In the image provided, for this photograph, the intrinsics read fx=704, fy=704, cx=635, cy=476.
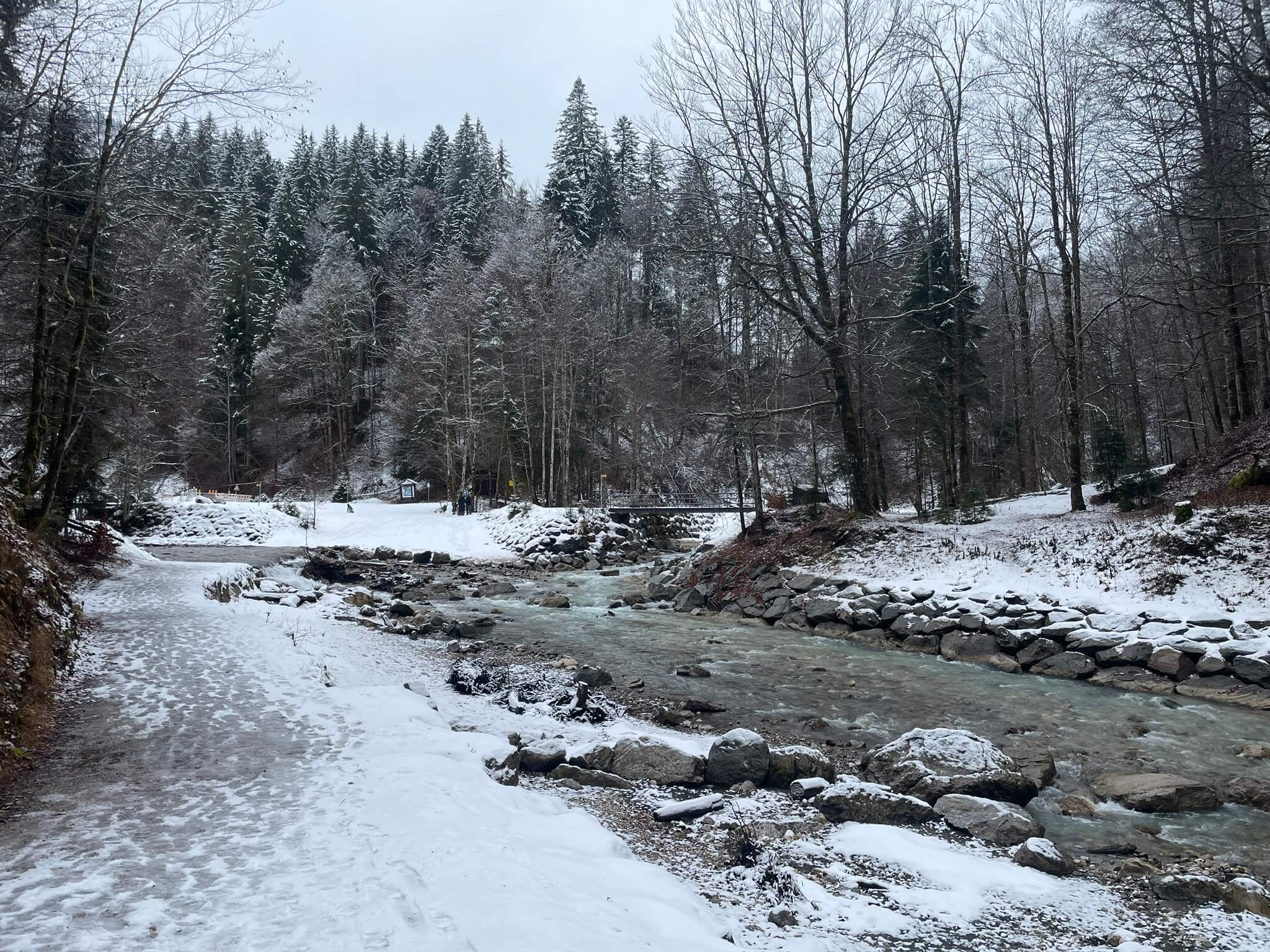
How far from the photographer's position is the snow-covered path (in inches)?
123

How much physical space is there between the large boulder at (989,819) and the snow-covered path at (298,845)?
241 cm

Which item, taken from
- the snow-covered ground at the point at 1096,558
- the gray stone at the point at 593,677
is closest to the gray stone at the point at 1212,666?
the snow-covered ground at the point at 1096,558

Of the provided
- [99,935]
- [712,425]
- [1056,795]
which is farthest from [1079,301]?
[99,935]

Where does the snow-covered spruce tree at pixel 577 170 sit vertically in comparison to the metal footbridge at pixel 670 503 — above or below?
above

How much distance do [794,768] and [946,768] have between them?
1256 mm

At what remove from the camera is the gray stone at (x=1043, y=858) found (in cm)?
459

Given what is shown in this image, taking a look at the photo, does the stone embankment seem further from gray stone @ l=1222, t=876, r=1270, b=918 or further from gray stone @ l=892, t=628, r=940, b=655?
gray stone @ l=1222, t=876, r=1270, b=918

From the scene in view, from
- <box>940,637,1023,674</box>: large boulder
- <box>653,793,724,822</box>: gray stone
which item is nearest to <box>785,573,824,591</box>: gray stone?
<box>940,637,1023,674</box>: large boulder

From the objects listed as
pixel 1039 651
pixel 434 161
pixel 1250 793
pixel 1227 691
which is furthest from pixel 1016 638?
pixel 434 161

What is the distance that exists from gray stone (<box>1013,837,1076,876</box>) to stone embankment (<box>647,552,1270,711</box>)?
18.6 ft

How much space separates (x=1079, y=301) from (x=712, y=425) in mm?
10007

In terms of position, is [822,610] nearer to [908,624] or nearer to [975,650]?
[908,624]

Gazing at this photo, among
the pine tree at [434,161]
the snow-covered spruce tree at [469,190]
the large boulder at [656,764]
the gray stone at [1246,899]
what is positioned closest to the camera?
the gray stone at [1246,899]

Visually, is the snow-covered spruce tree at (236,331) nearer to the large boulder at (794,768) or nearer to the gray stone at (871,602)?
the gray stone at (871,602)
